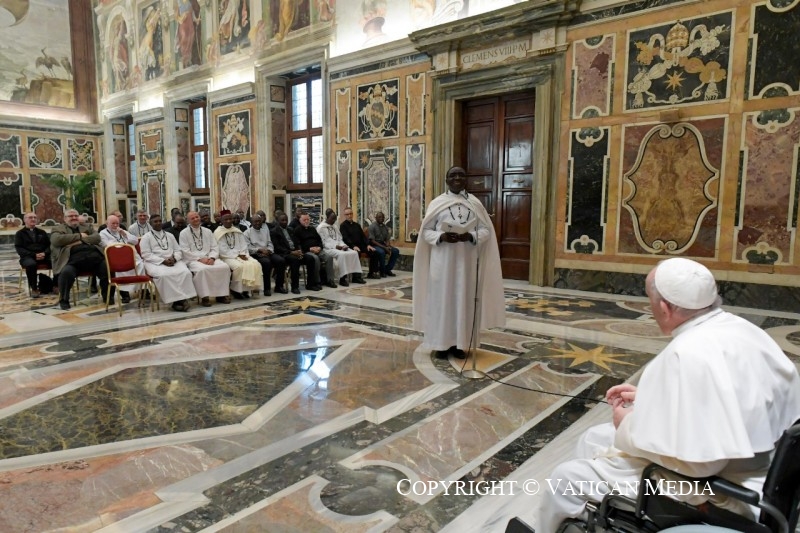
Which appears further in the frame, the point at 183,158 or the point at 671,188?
the point at 183,158

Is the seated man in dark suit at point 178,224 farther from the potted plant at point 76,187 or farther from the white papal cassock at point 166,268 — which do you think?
the potted plant at point 76,187

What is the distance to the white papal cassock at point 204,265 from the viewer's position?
721 cm

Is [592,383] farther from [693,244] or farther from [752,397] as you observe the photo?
[693,244]

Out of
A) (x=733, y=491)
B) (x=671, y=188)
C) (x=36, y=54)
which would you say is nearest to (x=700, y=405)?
(x=733, y=491)

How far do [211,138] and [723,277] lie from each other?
40.8 feet

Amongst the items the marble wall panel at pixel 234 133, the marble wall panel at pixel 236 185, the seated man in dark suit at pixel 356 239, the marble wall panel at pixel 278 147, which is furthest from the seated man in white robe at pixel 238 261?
the marble wall panel at pixel 234 133

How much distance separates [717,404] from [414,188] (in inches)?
351

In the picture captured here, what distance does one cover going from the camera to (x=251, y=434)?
3.16 m

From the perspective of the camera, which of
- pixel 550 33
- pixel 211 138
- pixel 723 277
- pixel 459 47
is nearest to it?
pixel 723 277

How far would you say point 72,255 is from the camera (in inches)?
284

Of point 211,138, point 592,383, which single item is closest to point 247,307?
point 592,383

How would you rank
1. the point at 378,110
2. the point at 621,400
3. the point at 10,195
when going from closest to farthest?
the point at 621,400 → the point at 378,110 → the point at 10,195

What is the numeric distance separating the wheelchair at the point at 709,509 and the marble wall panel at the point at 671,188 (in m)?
6.59

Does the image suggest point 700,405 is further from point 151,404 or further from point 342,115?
point 342,115
